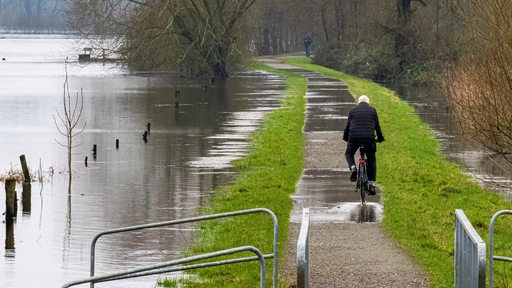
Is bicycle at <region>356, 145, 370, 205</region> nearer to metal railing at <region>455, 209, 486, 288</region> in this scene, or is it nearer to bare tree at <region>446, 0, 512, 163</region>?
bare tree at <region>446, 0, 512, 163</region>

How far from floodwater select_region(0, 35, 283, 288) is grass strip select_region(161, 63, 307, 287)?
1.63ft

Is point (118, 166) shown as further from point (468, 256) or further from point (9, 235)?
point (468, 256)

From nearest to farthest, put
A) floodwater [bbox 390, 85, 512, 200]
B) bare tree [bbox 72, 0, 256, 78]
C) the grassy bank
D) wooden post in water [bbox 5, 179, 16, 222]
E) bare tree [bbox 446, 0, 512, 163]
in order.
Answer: the grassy bank < bare tree [bbox 446, 0, 512, 163] < wooden post in water [bbox 5, 179, 16, 222] < floodwater [bbox 390, 85, 512, 200] < bare tree [bbox 72, 0, 256, 78]

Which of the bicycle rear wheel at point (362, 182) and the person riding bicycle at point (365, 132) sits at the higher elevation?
the person riding bicycle at point (365, 132)

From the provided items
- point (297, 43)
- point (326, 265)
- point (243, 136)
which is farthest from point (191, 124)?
point (297, 43)

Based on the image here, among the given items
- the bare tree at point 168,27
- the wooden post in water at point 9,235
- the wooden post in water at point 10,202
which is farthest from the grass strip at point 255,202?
the bare tree at point 168,27

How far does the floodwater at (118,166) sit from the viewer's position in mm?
18203

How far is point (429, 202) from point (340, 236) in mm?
4449

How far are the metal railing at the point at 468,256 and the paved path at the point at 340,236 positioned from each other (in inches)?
98.6

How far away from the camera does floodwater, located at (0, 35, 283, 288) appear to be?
18.2m

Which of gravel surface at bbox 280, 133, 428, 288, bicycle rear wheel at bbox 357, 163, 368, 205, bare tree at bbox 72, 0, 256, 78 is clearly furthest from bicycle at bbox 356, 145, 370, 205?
bare tree at bbox 72, 0, 256, 78

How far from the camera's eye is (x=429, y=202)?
Result: 20766 millimetres

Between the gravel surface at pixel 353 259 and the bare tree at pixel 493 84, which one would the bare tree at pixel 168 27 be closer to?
the bare tree at pixel 493 84

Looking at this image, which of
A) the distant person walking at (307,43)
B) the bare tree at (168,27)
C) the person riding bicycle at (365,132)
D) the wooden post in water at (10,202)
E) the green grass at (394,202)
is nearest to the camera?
the green grass at (394,202)
